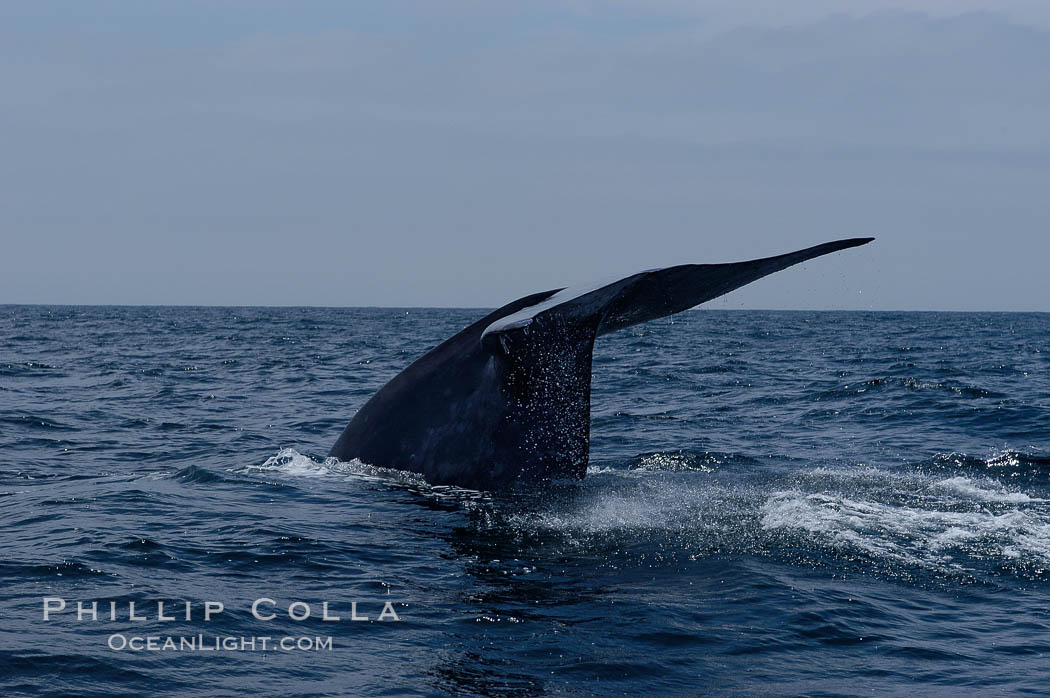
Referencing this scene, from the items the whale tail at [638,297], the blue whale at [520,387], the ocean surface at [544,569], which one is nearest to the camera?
the ocean surface at [544,569]

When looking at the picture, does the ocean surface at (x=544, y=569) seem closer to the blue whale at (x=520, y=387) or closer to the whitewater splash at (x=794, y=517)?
the whitewater splash at (x=794, y=517)

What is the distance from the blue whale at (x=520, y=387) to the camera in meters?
5.89

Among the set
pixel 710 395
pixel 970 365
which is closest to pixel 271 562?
pixel 710 395

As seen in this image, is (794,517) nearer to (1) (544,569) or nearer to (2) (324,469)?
(1) (544,569)

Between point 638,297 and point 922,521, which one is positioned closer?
point 638,297

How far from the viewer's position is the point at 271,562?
249 inches

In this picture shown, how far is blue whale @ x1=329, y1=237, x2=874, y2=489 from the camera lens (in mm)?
5891

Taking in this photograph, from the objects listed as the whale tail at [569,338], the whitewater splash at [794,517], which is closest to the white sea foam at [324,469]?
the whitewater splash at [794,517]

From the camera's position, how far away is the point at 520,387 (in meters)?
6.50

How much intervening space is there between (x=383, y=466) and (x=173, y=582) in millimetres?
2085

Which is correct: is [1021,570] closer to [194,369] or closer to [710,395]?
[710,395]

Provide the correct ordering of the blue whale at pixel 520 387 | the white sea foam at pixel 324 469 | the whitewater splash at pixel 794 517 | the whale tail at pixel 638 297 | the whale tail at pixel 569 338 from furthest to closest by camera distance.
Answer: the white sea foam at pixel 324 469 < the whitewater splash at pixel 794 517 < the blue whale at pixel 520 387 < the whale tail at pixel 569 338 < the whale tail at pixel 638 297

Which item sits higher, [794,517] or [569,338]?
[569,338]

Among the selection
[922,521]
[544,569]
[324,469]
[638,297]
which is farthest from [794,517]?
[324,469]
